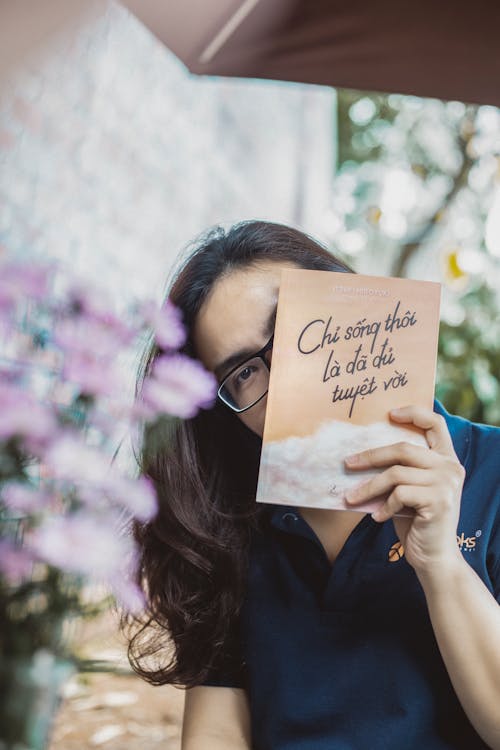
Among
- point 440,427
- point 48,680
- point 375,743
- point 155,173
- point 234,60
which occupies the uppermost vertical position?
point 155,173

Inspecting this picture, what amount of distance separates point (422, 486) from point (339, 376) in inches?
5.8

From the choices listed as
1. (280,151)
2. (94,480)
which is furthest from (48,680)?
(280,151)

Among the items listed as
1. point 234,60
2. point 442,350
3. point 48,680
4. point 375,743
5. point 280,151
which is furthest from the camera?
point 280,151

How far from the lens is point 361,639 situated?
3.11ft

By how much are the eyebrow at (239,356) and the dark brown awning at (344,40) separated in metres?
0.58

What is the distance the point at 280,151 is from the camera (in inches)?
190

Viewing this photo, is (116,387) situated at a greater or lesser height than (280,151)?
lesser

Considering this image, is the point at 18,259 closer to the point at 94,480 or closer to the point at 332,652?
the point at 94,480

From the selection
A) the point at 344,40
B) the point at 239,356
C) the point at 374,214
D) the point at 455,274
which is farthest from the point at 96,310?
the point at 374,214

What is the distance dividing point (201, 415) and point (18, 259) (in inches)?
19.3

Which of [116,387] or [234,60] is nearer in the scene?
[116,387]

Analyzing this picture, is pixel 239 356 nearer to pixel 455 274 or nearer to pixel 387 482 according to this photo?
pixel 387 482

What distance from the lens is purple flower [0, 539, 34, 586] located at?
0.54 m

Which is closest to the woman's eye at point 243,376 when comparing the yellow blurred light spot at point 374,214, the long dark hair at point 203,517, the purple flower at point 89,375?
the long dark hair at point 203,517
